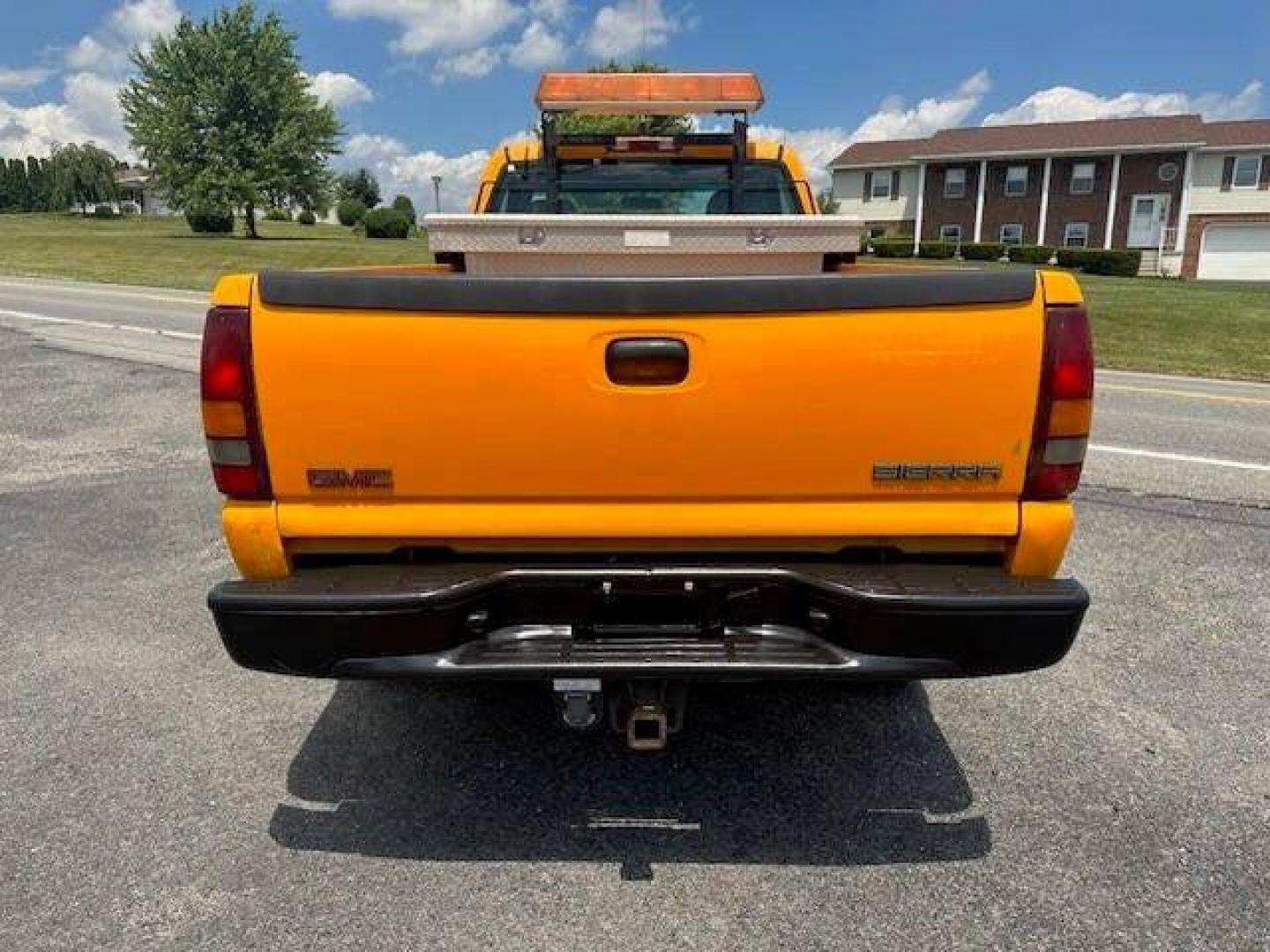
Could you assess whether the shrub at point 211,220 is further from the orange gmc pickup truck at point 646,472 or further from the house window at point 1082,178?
the orange gmc pickup truck at point 646,472

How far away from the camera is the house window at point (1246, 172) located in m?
40.9

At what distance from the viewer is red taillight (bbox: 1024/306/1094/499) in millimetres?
2344

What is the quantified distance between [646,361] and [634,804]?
1.36m

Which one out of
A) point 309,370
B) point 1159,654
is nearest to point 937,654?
point 309,370

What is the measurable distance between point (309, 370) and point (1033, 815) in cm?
236

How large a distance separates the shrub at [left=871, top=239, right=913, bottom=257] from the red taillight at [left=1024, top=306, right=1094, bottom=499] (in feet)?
140

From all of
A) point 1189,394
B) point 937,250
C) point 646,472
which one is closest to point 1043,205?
point 937,250

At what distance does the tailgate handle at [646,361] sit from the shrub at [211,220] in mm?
47328

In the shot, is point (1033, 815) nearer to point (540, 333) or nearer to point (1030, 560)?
point (1030, 560)

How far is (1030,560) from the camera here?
8.15 ft

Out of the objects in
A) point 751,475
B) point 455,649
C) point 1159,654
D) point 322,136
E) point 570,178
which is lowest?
point 1159,654

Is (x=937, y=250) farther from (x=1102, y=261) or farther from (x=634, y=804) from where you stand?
(x=634, y=804)

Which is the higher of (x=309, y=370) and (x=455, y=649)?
(x=309, y=370)

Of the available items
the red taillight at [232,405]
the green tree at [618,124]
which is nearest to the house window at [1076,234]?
the green tree at [618,124]
